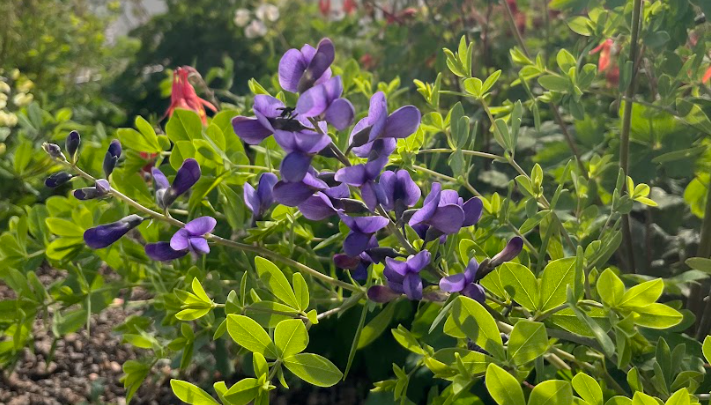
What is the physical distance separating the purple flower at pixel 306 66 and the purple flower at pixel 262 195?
194 mm

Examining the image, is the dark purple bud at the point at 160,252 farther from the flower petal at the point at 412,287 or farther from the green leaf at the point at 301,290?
the flower petal at the point at 412,287

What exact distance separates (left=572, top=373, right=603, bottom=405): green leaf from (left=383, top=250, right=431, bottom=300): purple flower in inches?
7.2

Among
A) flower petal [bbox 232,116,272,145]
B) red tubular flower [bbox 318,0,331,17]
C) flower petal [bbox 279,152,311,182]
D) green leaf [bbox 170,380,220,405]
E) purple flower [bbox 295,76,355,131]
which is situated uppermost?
purple flower [bbox 295,76,355,131]

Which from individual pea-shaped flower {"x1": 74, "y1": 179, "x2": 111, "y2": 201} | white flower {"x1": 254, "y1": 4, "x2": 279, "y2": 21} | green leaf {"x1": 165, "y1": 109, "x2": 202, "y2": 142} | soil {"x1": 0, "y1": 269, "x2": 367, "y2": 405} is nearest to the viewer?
individual pea-shaped flower {"x1": 74, "y1": 179, "x2": 111, "y2": 201}

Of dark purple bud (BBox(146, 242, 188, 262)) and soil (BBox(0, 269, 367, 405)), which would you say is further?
soil (BBox(0, 269, 367, 405))

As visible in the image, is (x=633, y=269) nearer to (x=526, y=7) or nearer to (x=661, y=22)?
(x=661, y=22)

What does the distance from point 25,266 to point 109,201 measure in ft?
0.67

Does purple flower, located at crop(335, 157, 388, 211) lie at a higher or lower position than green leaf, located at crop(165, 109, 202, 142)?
higher

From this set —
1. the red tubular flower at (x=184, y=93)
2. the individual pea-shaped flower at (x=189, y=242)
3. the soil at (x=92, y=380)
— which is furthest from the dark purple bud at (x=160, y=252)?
the soil at (x=92, y=380)

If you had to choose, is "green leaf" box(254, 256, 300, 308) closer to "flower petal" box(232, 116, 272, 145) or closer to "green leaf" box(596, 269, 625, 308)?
"flower petal" box(232, 116, 272, 145)

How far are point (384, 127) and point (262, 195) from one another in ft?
0.79

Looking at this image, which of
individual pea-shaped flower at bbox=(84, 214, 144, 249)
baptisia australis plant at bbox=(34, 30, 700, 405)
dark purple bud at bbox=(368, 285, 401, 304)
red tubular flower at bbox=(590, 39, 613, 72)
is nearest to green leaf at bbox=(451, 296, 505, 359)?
baptisia australis plant at bbox=(34, 30, 700, 405)

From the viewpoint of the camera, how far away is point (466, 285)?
790 mm

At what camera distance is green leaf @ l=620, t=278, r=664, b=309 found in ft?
2.55
